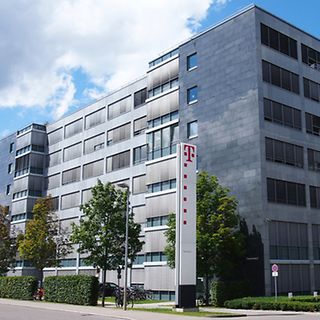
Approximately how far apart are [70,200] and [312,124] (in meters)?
33.3

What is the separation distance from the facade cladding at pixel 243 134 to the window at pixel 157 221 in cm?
10

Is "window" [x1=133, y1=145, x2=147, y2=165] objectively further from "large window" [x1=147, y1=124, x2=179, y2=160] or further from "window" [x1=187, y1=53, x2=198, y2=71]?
"window" [x1=187, y1=53, x2=198, y2=71]

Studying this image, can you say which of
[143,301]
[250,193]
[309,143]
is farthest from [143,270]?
[309,143]

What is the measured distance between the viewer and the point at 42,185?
72.4 m

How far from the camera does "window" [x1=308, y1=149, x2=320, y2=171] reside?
4531 centimetres

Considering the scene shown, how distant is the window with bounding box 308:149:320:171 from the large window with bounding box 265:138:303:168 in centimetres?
133

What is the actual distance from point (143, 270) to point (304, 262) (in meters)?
16.6

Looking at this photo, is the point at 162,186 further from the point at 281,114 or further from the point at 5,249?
the point at 5,249

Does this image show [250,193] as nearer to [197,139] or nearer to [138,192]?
[197,139]

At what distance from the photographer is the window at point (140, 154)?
179 ft

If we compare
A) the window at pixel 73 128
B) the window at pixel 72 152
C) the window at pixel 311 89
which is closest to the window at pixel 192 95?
the window at pixel 311 89

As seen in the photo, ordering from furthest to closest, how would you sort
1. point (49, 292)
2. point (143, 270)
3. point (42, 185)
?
point (42, 185), point (143, 270), point (49, 292)

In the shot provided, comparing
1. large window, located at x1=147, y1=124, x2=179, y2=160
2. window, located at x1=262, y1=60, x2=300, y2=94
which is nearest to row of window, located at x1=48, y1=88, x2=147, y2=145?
large window, located at x1=147, y1=124, x2=179, y2=160

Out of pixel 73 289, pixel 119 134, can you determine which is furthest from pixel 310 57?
pixel 73 289
